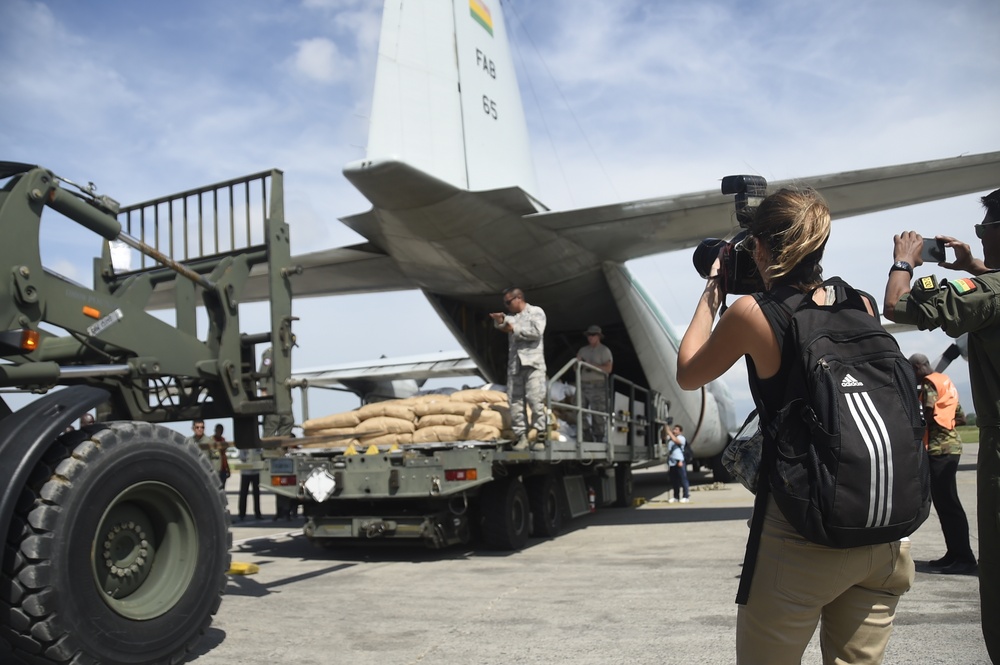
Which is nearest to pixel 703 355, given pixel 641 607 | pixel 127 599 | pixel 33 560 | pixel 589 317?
pixel 33 560

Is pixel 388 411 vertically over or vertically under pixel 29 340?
under

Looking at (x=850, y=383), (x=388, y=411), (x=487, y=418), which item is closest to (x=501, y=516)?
(x=487, y=418)

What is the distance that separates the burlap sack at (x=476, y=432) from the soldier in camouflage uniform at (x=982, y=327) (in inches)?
230

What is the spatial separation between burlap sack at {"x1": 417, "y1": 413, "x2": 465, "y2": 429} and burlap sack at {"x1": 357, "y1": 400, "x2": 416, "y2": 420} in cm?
18

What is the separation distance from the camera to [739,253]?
2.28 meters

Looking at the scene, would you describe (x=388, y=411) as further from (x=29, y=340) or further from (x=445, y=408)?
(x=29, y=340)

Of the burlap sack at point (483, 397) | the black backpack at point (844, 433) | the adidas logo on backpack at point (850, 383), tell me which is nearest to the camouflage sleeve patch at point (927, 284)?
the black backpack at point (844, 433)

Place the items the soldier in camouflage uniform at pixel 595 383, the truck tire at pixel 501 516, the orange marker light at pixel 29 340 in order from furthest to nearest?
1. the soldier in camouflage uniform at pixel 595 383
2. the truck tire at pixel 501 516
3. the orange marker light at pixel 29 340

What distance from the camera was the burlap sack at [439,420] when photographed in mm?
8547

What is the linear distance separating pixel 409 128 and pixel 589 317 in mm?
5034

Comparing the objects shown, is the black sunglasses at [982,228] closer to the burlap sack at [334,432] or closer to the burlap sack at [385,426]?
the burlap sack at [385,426]

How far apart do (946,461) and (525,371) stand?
12.9 feet

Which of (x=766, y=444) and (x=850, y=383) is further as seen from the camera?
(x=766, y=444)

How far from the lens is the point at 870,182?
28.5ft
